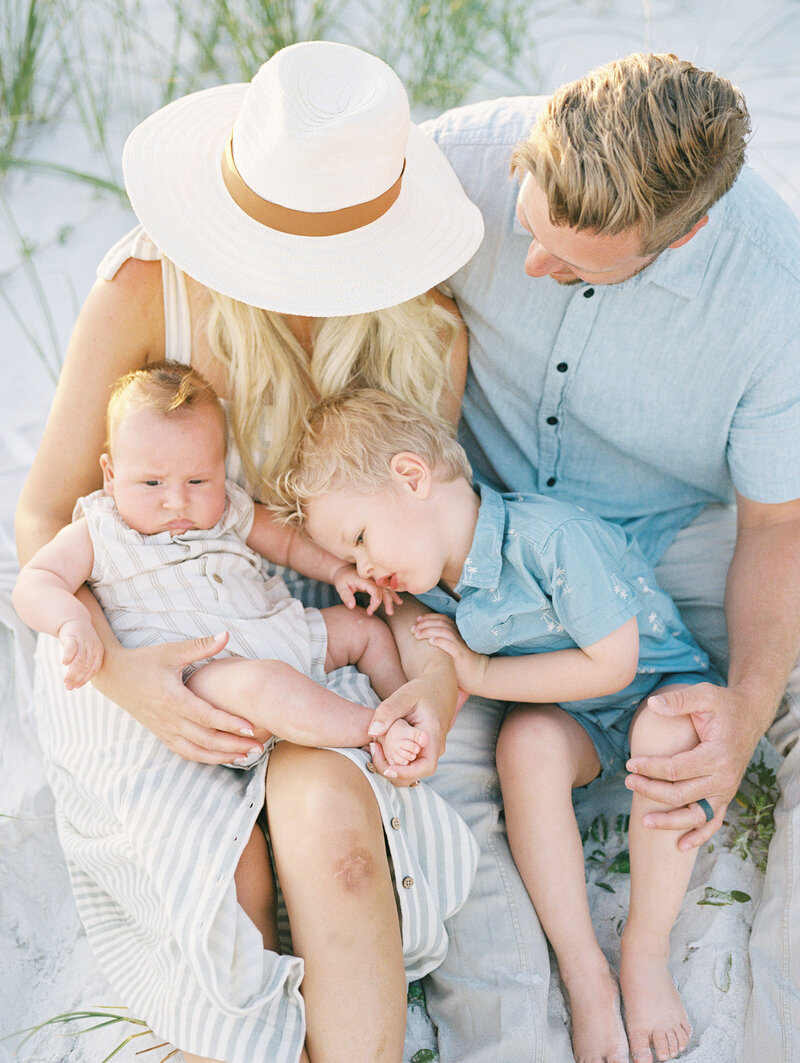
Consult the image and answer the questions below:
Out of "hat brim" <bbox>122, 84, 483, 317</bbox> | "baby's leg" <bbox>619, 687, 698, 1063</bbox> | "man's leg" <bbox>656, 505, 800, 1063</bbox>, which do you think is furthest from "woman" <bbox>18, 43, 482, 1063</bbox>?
"man's leg" <bbox>656, 505, 800, 1063</bbox>

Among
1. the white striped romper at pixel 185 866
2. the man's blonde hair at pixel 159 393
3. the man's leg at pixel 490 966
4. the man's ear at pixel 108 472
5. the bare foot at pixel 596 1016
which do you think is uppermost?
the man's blonde hair at pixel 159 393

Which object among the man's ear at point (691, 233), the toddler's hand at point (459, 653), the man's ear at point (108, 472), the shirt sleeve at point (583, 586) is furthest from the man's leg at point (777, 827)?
the man's ear at point (108, 472)

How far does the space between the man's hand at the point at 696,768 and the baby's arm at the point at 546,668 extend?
0.34ft

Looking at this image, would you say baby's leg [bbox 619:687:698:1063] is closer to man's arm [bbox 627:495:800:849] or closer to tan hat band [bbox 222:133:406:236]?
man's arm [bbox 627:495:800:849]

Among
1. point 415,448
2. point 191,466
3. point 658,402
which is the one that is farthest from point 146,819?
point 658,402

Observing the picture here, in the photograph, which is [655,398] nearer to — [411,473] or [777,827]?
[411,473]

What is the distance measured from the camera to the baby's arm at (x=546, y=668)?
1.96 metres

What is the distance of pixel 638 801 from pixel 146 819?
0.97 meters

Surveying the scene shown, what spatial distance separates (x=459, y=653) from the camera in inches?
82.2

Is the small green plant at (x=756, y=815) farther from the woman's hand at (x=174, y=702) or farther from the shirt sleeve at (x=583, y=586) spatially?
the woman's hand at (x=174, y=702)

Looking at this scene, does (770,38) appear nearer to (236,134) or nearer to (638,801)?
(236,134)

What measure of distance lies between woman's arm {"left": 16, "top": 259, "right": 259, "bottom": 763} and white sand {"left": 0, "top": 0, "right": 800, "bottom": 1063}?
400 mm

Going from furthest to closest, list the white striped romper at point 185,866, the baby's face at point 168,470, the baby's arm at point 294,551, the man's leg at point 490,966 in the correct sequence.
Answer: the baby's arm at point 294,551
the baby's face at point 168,470
the man's leg at point 490,966
the white striped romper at point 185,866

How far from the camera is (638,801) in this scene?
1972 millimetres
